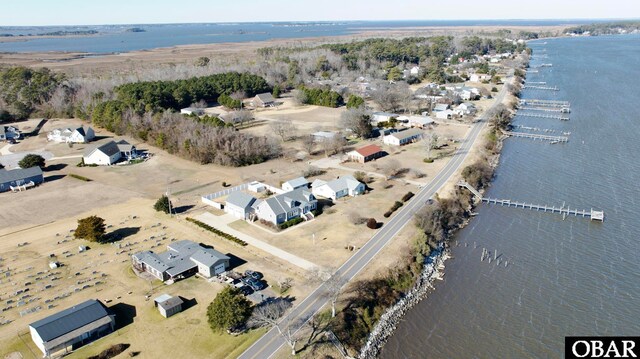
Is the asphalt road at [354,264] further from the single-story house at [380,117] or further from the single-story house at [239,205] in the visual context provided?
the single-story house at [380,117]

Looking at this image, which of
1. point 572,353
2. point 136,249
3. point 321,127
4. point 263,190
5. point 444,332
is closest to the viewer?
point 572,353

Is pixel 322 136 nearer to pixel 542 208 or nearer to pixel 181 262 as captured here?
pixel 542 208

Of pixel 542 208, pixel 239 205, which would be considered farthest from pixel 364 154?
pixel 542 208

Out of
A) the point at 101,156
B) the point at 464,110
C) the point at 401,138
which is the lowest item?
the point at 401,138

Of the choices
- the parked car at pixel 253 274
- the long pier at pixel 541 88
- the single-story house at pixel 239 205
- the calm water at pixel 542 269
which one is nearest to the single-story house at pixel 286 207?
the single-story house at pixel 239 205

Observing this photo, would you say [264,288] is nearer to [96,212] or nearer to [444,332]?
[444,332]

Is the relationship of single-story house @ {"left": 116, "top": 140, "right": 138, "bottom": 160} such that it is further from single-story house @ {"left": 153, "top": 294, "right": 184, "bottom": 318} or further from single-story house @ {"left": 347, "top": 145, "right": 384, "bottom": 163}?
Result: single-story house @ {"left": 153, "top": 294, "right": 184, "bottom": 318}

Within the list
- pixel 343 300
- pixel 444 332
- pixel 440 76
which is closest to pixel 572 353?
pixel 444 332
